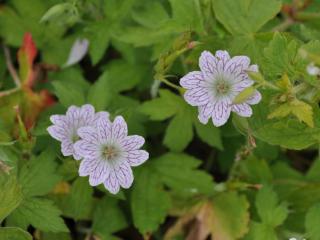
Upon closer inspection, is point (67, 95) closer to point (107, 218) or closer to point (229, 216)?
point (107, 218)

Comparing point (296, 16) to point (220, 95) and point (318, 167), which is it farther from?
point (220, 95)

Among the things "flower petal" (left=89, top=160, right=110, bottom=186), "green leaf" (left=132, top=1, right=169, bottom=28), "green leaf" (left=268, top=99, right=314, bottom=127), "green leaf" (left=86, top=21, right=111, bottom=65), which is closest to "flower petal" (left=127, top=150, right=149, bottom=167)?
"flower petal" (left=89, top=160, right=110, bottom=186)

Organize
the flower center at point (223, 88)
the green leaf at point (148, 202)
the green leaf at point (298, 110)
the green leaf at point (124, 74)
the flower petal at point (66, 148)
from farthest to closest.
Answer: the green leaf at point (124, 74)
the green leaf at point (148, 202)
the flower petal at point (66, 148)
the flower center at point (223, 88)
the green leaf at point (298, 110)

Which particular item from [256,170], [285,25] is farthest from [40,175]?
[285,25]

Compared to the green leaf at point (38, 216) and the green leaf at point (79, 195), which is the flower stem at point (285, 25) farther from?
the green leaf at point (38, 216)

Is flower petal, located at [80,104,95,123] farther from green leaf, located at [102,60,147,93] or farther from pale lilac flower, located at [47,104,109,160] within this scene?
green leaf, located at [102,60,147,93]

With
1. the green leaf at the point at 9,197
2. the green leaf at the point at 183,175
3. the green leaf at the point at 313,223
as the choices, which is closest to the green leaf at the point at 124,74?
the green leaf at the point at 183,175
